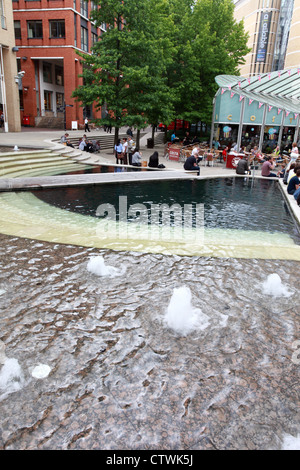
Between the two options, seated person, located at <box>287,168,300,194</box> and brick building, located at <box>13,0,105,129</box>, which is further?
brick building, located at <box>13,0,105,129</box>

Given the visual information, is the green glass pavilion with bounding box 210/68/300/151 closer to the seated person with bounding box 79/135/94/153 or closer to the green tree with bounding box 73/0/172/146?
the green tree with bounding box 73/0/172/146

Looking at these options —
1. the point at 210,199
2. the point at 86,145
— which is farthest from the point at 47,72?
the point at 210,199

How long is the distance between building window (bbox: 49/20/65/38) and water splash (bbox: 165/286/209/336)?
4216 centimetres

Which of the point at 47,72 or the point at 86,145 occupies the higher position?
the point at 47,72

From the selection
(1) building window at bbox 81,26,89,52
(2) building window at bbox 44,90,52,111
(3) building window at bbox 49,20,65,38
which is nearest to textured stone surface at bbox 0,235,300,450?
(3) building window at bbox 49,20,65,38

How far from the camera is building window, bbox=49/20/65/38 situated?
37562 millimetres

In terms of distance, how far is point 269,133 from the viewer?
2692 centimetres

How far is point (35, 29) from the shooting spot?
3847cm

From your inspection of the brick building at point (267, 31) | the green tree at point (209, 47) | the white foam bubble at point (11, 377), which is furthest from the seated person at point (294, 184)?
the brick building at point (267, 31)

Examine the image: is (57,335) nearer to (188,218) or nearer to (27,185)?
(188,218)

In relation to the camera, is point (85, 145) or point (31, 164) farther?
point (85, 145)

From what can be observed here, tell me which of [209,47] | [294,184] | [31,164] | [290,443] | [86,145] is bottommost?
[290,443]

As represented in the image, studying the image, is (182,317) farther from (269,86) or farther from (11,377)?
(269,86)

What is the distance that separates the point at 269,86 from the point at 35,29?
28.1m
